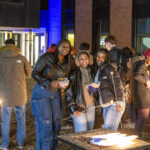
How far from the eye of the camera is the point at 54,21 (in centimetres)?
2506

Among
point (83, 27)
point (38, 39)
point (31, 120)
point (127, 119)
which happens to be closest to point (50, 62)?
point (31, 120)

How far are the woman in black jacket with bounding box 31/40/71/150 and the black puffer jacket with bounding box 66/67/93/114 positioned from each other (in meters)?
0.14

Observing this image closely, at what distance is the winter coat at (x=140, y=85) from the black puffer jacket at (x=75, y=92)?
1.70 metres

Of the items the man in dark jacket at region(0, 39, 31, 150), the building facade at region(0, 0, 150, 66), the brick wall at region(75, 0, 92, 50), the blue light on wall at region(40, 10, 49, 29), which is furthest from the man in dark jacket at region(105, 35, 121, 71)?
the blue light on wall at region(40, 10, 49, 29)

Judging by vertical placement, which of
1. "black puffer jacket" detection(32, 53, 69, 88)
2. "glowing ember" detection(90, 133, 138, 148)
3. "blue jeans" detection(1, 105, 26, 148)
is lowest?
"blue jeans" detection(1, 105, 26, 148)

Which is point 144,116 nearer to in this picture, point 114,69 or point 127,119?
point 114,69

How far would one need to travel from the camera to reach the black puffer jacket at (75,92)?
226 inches

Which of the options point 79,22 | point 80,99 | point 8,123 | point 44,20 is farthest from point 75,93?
point 44,20

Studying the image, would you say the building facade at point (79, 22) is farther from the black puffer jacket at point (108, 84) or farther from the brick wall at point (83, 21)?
the black puffer jacket at point (108, 84)

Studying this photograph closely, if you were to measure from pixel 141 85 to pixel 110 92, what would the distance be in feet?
4.54

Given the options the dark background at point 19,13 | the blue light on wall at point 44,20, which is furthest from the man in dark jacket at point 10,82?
the blue light on wall at point 44,20

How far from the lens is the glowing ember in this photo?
4367 mm

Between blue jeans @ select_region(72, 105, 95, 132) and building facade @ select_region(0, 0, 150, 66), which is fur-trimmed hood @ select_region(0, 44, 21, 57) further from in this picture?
building facade @ select_region(0, 0, 150, 66)

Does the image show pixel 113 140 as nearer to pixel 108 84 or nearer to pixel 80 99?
pixel 80 99
